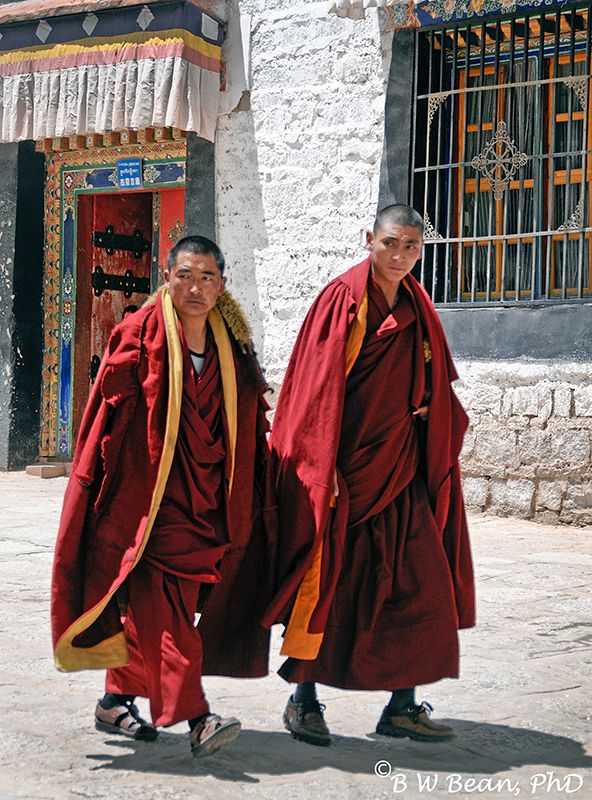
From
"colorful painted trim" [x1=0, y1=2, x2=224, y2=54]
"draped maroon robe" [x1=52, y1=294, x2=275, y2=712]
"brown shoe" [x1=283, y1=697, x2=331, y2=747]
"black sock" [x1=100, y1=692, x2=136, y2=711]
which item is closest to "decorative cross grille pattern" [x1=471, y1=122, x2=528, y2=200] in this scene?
"colorful painted trim" [x1=0, y1=2, x2=224, y2=54]

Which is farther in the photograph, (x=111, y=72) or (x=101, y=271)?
(x=101, y=271)

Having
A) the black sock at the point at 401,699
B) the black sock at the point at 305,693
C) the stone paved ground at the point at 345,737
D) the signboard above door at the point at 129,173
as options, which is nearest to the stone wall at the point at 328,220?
the signboard above door at the point at 129,173

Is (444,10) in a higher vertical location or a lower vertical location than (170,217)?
higher

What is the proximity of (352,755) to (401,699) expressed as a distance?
27cm

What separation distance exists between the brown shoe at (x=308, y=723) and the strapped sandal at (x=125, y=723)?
14.3 inches

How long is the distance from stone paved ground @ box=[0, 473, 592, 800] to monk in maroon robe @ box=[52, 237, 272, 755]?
0.14 m

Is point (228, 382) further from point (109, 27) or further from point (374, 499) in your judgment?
point (109, 27)

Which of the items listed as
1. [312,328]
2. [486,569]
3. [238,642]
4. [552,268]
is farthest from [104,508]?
[552,268]

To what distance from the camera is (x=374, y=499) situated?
3.49 meters

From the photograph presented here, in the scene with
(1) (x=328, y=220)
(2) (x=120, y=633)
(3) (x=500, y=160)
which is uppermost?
(3) (x=500, y=160)

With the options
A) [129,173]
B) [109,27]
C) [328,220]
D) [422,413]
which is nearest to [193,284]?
[422,413]

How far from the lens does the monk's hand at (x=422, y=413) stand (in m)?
3.55

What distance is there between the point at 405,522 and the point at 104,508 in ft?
2.73

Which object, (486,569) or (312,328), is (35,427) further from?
(312,328)
